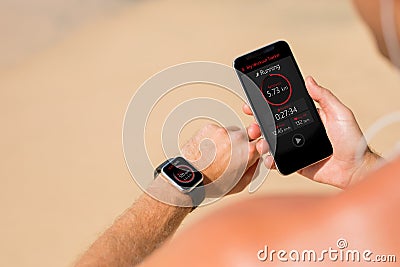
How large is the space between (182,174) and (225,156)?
7 cm

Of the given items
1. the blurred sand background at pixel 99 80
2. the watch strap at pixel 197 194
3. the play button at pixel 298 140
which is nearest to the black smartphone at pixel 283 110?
the play button at pixel 298 140

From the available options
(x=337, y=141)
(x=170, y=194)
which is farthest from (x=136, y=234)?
(x=337, y=141)

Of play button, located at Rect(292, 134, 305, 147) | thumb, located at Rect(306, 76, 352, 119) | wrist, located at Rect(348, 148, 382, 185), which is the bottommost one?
wrist, located at Rect(348, 148, 382, 185)

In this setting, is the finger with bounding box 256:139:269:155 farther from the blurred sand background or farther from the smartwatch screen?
the blurred sand background

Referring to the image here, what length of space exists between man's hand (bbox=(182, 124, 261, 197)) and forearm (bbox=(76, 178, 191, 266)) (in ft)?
0.22

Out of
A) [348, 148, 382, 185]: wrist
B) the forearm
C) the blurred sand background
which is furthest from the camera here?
the blurred sand background

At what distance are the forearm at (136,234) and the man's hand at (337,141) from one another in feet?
0.56

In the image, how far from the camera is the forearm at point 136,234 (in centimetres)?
104

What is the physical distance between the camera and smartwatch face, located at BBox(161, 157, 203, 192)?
1207mm

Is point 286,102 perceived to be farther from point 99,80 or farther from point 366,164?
point 99,80

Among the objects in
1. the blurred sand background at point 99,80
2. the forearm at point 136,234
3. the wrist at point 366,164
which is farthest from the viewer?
the blurred sand background at point 99,80

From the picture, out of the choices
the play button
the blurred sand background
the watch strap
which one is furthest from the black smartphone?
the blurred sand background

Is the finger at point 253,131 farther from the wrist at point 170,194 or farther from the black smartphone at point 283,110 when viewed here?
the wrist at point 170,194

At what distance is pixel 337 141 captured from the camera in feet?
4.07
